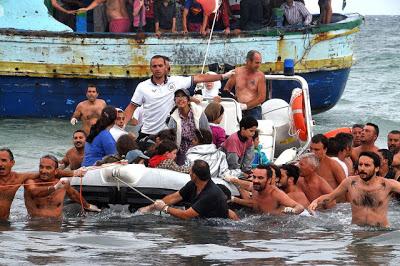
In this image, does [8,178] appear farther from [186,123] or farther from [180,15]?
[180,15]

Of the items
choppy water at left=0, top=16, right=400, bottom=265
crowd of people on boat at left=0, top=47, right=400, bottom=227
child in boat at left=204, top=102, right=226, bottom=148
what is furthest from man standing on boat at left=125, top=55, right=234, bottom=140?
choppy water at left=0, top=16, right=400, bottom=265

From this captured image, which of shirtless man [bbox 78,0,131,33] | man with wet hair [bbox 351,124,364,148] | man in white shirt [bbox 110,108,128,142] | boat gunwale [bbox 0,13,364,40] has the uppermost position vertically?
shirtless man [bbox 78,0,131,33]

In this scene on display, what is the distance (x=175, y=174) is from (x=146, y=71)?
849cm

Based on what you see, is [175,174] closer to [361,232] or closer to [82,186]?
[82,186]

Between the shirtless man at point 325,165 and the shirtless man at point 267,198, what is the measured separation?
1227 millimetres

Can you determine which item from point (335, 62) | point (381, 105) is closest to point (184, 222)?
point (335, 62)

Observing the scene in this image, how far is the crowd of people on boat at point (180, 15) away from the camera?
72.9 feet

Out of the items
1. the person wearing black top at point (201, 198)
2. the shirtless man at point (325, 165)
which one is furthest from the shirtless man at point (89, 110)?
the person wearing black top at point (201, 198)

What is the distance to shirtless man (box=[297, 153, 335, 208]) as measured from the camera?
14953mm

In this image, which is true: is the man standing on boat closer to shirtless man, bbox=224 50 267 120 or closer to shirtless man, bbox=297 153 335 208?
shirtless man, bbox=224 50 267 120

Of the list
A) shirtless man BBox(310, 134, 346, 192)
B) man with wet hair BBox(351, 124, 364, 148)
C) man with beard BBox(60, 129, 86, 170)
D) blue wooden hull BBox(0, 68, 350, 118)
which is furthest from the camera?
blue wooden hull BBox(0, 68, 350, 118)

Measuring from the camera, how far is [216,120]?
15734mm

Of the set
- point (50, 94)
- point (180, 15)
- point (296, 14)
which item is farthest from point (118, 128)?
point (296, 14)

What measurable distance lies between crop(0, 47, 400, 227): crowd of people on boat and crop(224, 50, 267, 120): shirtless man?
0.01 meters
